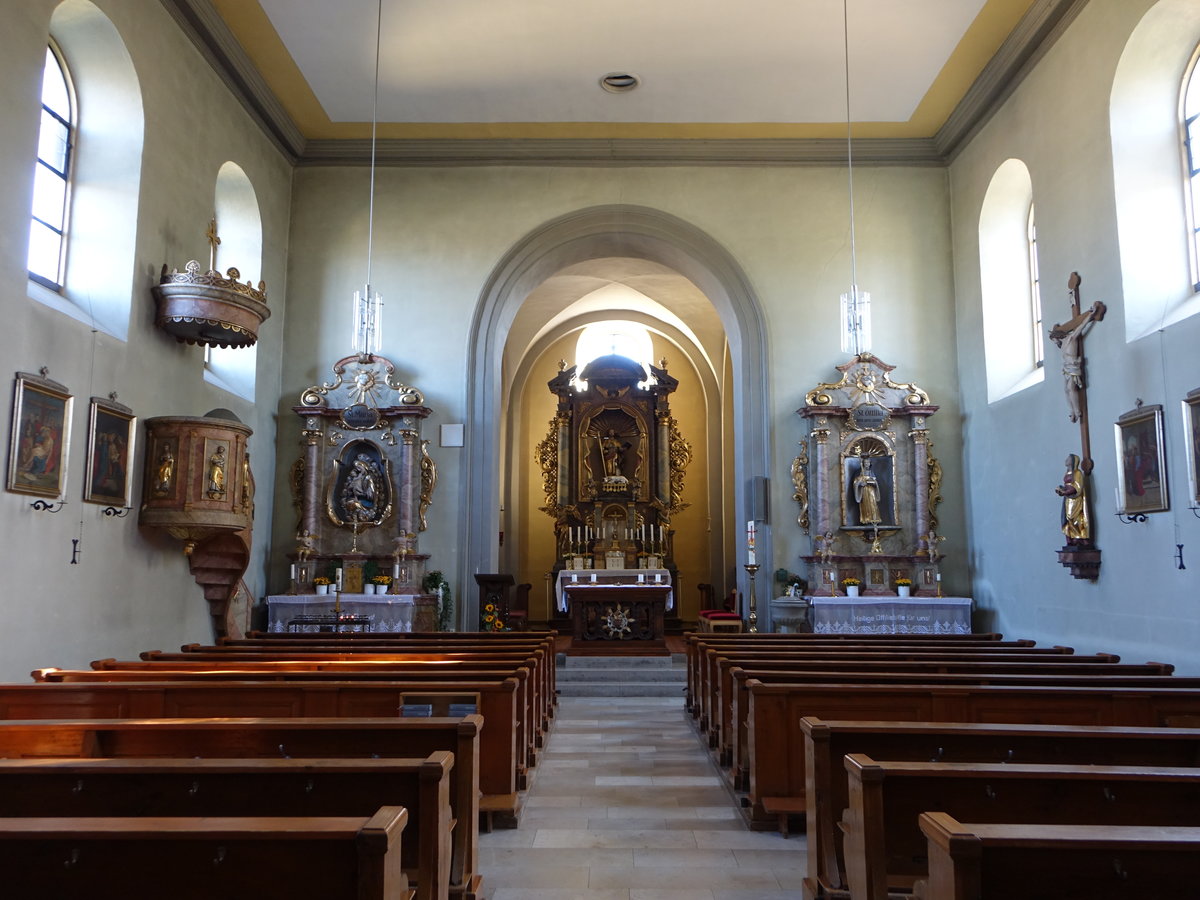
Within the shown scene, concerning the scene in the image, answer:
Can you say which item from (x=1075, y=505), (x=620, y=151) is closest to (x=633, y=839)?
(x=1075, y=505)

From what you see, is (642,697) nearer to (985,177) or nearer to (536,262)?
(536,262)

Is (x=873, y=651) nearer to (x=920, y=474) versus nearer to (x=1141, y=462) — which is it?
(x=1141, y=462)

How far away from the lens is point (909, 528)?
1124cm

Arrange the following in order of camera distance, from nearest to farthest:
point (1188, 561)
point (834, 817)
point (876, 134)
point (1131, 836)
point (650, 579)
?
point (1131, 836) < point (834, 817) < point (1188, 561) < point (876, 134) < point (650, 579)

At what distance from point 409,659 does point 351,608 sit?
479 cm

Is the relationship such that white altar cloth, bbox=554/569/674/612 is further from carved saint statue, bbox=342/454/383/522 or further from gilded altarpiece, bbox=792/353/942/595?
carved saint statue, bbox=342/454/383/522

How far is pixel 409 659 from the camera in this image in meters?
6.30

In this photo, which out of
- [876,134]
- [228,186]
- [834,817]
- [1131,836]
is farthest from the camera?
[876,134]

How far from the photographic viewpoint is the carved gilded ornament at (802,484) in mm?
11312

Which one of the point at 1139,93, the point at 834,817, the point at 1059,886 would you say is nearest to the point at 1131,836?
the point at 1059,886

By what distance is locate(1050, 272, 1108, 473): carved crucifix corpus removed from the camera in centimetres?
836

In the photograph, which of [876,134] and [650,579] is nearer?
[876,134]

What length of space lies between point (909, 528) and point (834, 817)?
26.4 feet

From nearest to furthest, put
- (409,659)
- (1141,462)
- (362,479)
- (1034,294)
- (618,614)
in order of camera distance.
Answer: (409,659)
(1141,462)
(1034,294)
(362,479)
(618,614)
